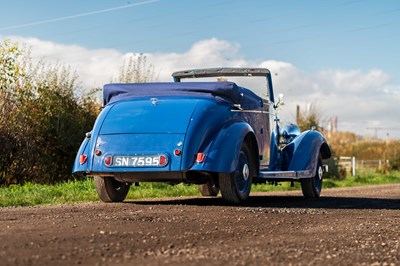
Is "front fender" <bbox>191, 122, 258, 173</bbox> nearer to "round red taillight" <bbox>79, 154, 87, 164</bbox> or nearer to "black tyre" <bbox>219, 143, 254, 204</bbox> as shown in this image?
"black tyre" <bbox>219, 143, 254, 204</bbox>

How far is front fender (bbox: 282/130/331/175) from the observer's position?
12.5 meters

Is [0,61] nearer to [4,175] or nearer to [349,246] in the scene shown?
[4,175]

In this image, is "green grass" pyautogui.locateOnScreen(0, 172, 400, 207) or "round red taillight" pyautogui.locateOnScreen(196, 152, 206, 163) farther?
"green grass" pyautogui.locateOnScreen(0, 172, 400, 207)

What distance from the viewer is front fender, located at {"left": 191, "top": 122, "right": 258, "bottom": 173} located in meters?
9.59

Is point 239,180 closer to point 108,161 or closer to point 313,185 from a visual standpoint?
point 108,161

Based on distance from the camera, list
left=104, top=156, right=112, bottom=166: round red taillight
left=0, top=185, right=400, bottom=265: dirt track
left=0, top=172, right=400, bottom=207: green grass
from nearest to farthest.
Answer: left=0, top=185, right=400, bottom=265: dirt track → left=104, top=156, right=112, bottom=166: round red taillight → left=0, top=172, right=400, bottom=207: green grass

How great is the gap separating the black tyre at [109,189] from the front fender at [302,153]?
2913 mm

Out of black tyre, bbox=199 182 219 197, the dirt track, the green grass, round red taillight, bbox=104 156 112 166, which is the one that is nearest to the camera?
the dirt track

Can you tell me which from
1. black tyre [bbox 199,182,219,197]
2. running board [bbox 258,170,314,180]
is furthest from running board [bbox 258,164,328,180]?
black tyre [bbox 199,182,219,197]

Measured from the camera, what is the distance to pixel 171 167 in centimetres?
951

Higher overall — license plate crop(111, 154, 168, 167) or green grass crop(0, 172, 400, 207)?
license plate crop(111, 154, 168, 167)

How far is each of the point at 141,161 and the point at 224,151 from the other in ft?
3.56

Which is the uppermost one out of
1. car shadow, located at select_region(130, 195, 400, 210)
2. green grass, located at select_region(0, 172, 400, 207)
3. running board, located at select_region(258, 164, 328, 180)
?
running board, located at select_region(258, 164, 328, 180)

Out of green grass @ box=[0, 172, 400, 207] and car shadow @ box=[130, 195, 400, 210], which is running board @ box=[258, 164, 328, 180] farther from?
green grass @ box=[0, 172, 400, 207]
